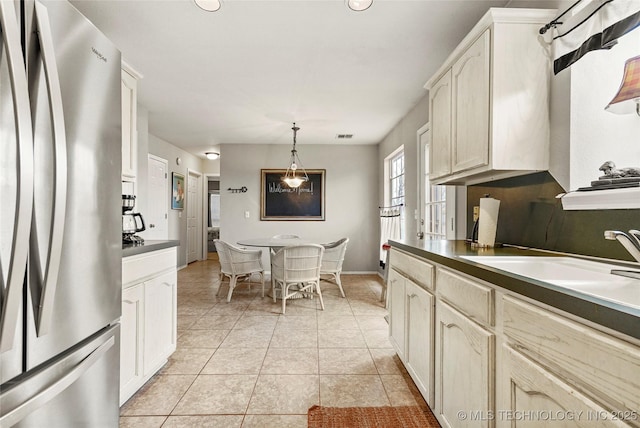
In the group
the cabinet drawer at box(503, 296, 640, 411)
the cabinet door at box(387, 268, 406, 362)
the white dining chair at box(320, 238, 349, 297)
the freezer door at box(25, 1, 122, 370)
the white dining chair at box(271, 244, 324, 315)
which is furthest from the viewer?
the white dining chair at box(320, 238, 349, 297)

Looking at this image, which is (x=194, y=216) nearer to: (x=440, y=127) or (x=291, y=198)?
(x=291, y=198)

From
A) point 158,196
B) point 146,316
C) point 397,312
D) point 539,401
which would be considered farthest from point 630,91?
point 158,196

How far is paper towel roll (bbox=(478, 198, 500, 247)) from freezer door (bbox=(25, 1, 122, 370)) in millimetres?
1938

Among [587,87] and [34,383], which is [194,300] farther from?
[587,87]

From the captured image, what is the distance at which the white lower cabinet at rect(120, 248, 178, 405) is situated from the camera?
165 cm

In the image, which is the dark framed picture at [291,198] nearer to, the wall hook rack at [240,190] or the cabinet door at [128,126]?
the wall hook rack at [240,190]

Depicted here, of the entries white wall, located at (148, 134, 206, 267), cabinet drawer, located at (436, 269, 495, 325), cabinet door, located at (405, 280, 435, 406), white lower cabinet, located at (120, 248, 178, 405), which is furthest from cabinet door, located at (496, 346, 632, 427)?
white wall, located at (148, 134, 206, 267)

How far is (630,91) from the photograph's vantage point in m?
1.16

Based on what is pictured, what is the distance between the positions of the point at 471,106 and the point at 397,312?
142cm

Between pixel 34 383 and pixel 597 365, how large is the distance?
1.38 meters

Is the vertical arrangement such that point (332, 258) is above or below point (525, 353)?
below

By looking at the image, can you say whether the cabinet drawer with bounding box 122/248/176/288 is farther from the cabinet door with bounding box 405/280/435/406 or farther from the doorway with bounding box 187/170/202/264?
the doorway with bounding box 187/170/202/264

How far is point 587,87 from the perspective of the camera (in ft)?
4.71

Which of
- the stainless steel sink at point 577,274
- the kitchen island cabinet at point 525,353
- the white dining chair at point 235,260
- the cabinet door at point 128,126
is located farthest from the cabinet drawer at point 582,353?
the white dining chair at point 235,260
